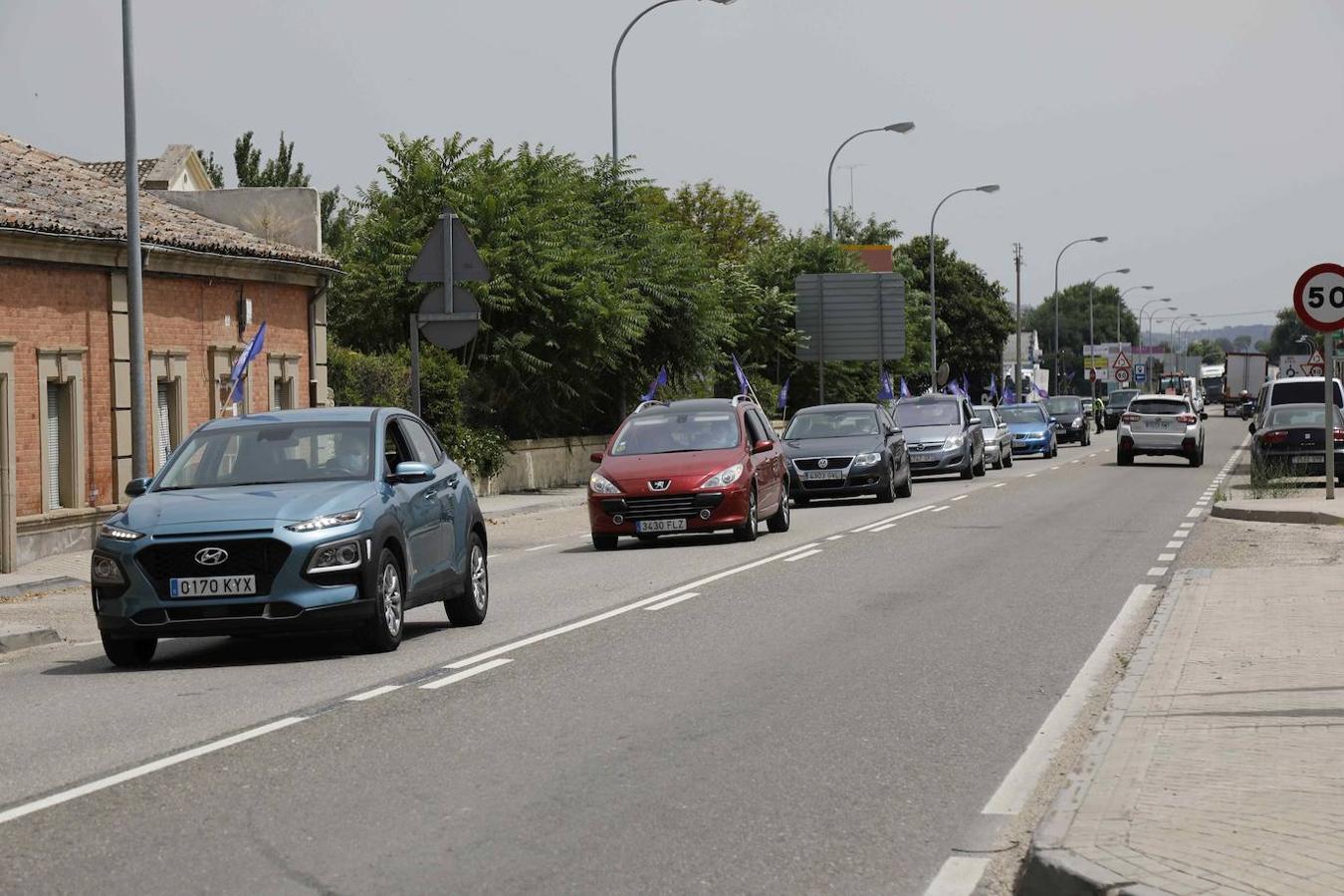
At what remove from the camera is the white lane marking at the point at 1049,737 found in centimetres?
765

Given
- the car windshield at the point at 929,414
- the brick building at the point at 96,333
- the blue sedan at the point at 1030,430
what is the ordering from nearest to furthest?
the brick building at the point at 96,333 → the car windshield at the point at 929,414 → the blue sedan at the point at 1030,430

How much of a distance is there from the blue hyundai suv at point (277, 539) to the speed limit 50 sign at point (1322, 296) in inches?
524

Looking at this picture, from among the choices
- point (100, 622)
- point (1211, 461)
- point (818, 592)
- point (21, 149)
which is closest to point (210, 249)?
point (21, 149)

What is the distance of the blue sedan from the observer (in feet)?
184

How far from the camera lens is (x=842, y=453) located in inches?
1208

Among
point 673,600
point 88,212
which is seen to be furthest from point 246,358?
point 673,600

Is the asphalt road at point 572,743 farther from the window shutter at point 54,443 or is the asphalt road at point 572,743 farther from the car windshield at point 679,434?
the window shutter at point 54,443

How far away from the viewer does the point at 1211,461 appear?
164 feet

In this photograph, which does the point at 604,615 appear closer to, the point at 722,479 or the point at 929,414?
the point at 722,479

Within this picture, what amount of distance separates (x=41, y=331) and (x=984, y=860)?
20012mm

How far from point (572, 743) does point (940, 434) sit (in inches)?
1243

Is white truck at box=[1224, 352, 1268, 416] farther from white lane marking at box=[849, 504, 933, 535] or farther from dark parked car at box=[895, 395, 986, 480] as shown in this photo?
white lane marking at box=[849, 504, 933, 535]

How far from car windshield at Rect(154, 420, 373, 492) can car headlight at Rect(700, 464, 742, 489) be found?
917 centimetres

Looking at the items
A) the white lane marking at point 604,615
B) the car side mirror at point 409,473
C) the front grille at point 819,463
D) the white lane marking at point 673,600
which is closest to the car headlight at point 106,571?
the car side mirror at point 409,473
